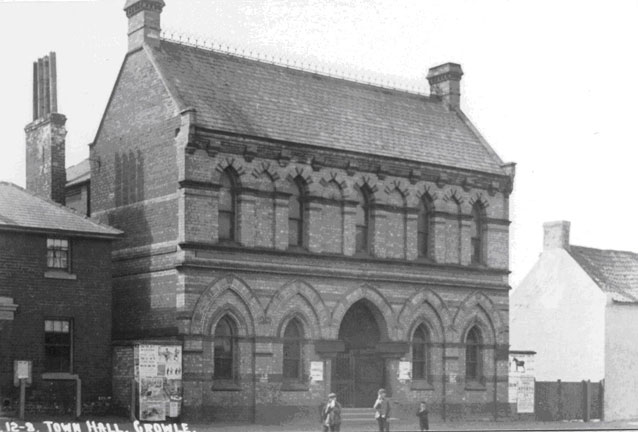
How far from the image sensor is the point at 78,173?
4303 cm

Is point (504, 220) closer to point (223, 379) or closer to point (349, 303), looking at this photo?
point (349, 303)

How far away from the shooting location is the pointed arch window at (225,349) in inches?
1303

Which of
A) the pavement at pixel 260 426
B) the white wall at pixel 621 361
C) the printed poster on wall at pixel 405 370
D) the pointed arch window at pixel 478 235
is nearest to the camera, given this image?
the pavement at pixel 260 426

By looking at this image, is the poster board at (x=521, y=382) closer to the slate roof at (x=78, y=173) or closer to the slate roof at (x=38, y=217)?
the slate roof at (x=38, y=217)

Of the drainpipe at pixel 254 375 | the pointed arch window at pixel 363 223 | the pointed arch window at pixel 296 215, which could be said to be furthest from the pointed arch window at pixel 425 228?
the drainpipe at pixel 254 375

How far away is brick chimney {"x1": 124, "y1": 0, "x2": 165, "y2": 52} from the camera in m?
35.5

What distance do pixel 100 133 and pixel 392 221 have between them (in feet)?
34.6

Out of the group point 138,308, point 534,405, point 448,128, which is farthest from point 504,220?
point 138,308

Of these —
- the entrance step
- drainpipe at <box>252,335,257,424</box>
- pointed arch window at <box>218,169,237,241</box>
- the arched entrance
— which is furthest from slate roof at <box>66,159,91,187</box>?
the entrance step

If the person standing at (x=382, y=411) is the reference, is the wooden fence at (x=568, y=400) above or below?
below

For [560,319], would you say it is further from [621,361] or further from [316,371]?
[316,371]

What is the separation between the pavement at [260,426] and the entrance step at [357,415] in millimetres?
102

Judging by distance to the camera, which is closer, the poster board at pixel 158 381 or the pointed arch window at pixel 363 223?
the poster board at pixel 158 381

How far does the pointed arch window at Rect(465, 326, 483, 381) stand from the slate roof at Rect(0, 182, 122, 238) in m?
13.9
